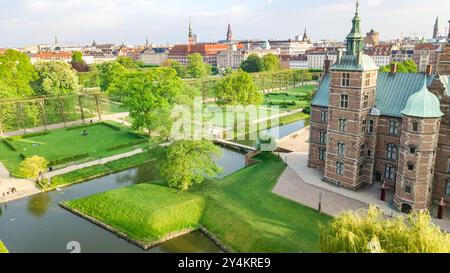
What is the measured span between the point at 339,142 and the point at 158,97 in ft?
107

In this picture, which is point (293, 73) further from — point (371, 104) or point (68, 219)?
point (68, 219)

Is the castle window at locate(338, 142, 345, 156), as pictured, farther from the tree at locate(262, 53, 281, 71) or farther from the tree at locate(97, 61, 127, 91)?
the tree at locate(262, 53, 281, 71)

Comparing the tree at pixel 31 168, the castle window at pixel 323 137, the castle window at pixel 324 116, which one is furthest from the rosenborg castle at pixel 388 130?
the tree at pixel 31 168

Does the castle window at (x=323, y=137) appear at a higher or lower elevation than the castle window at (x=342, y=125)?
lower

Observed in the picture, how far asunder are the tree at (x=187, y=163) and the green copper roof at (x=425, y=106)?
2075 centimetres

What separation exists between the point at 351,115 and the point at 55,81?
66341 millimetres

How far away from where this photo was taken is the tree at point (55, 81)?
263 feet

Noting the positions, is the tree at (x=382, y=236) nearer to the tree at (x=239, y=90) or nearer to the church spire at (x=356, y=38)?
the church spire at (x=356, y=38)

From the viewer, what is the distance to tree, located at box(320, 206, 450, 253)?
68.7 ft

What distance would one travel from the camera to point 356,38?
128ft
